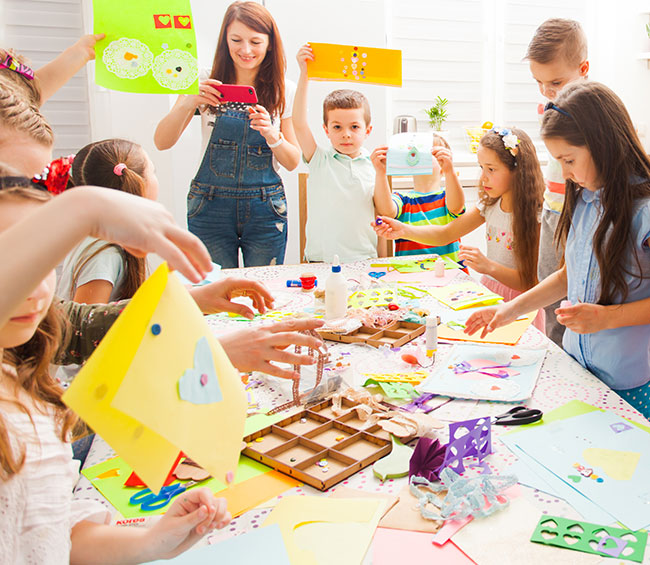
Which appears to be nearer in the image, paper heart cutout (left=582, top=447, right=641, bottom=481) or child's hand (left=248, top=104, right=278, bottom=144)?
paper heart cutout (left=582, top=447, right=641, bottom=481)

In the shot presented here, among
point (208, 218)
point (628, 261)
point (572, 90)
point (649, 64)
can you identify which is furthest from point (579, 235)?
point (649, 64)

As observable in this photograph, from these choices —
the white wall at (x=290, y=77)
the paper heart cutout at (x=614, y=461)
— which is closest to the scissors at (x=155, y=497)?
the paper heart cutout at (x=614, y=461)

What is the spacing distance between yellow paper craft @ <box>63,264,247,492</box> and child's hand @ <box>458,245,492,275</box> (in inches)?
57.7

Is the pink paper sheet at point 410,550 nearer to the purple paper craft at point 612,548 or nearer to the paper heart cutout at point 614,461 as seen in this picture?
the purple paper craft at point 612,548

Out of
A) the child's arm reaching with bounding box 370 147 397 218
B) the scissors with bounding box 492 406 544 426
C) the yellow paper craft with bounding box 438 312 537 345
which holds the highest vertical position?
the child's arm reaching with bounding box 370 147 397 218

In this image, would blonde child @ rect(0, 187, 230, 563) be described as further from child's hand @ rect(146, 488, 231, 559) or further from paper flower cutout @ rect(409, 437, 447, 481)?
paper flower cutout @ rect(409, 437, 447, 481)


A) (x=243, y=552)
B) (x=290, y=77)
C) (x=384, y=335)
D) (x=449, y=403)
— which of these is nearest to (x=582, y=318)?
(x=449, y=403)

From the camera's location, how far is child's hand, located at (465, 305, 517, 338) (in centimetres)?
143

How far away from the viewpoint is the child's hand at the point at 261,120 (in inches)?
81.9

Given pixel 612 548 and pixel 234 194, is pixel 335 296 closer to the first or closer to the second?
pixel 234 194

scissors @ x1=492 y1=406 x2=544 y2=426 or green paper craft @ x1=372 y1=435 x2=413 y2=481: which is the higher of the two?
scissors @ x1=492 y1=406 x2=544 y2=426

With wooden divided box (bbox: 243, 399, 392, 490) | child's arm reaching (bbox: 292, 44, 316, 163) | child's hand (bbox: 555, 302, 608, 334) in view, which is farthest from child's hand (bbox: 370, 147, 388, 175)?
wooden divided box (bbox: 243, 399, 392, 490)

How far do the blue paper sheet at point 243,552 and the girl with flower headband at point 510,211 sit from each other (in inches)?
57.8

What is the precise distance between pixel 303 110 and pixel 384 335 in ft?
3.81
